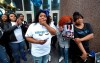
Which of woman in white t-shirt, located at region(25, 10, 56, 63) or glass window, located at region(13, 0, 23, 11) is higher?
glass window, located at region(13, 0, 23, 11)

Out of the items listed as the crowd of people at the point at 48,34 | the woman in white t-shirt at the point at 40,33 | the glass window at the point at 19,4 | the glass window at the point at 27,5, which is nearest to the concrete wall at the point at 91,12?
the crowd of people at the point at 48,34

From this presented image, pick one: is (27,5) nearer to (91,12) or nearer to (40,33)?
(91,12)

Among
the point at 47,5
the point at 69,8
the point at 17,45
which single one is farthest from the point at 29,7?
the point at 17,45

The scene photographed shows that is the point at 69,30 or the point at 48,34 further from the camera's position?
the point at 69,30

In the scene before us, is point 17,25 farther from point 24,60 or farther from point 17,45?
point 24,60

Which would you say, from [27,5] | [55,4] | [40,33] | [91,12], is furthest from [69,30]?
[27,5]

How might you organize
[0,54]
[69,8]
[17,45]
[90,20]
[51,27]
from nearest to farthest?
[51,27] < [0,54] < [17,45] < [90,20] < [69,8]

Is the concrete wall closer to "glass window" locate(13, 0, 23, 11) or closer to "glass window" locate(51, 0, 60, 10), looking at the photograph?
"glass window" locate(51, 0, 60, 10)

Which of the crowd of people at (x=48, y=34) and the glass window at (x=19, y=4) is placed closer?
the crowd of people at (x=48, y=34)

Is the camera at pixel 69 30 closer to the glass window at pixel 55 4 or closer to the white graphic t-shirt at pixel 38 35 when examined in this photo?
the white graphic t-shirt at pixel 38 35

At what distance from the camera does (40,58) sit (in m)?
3.21

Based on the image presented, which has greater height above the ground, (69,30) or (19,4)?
(19,4)

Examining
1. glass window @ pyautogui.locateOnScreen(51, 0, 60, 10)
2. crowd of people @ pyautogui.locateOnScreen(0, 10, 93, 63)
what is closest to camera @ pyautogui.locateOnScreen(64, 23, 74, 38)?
crowd of people @ pyautogui.locateOnScreen(0, 10, 93, 63)

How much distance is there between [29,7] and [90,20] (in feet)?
19.9
